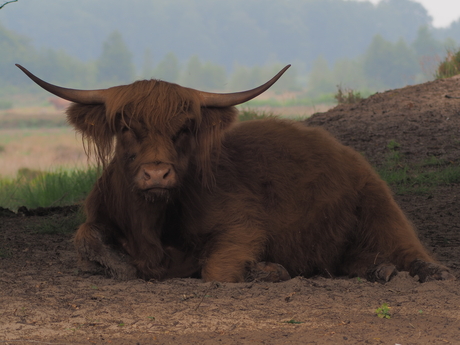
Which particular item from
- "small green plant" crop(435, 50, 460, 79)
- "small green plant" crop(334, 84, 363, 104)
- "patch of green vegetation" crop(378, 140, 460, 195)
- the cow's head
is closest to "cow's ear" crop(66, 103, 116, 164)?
the cow's head

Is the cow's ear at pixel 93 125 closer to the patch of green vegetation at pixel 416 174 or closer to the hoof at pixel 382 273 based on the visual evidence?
the hoof at pixel 382 273

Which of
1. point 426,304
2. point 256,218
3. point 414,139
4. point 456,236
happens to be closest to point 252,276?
point 256,218

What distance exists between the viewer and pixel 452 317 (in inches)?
112

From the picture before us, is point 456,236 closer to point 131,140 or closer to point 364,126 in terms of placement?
point 131,140

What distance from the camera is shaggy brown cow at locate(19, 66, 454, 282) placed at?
3555 millimetres

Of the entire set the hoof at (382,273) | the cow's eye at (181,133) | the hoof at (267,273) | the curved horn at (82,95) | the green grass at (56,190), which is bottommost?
the hoof at (382,273)

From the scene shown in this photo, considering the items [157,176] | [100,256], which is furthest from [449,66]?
[157,176]

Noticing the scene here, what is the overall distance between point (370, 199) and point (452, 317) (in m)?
1.62

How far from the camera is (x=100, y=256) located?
3803 millimetres

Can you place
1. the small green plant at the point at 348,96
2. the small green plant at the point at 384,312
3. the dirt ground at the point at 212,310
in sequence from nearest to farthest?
the dirt ground at the point at 212,310 < the small green plant at the point at 384,312 < the small green plant at the point at 348,96

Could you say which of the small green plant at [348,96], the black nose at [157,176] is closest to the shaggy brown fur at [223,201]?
the black nose at [157,176]

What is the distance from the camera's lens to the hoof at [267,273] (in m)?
3.73

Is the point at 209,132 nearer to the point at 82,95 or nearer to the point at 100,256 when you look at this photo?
the point at 82,95

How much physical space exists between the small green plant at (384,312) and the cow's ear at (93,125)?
1837mm
